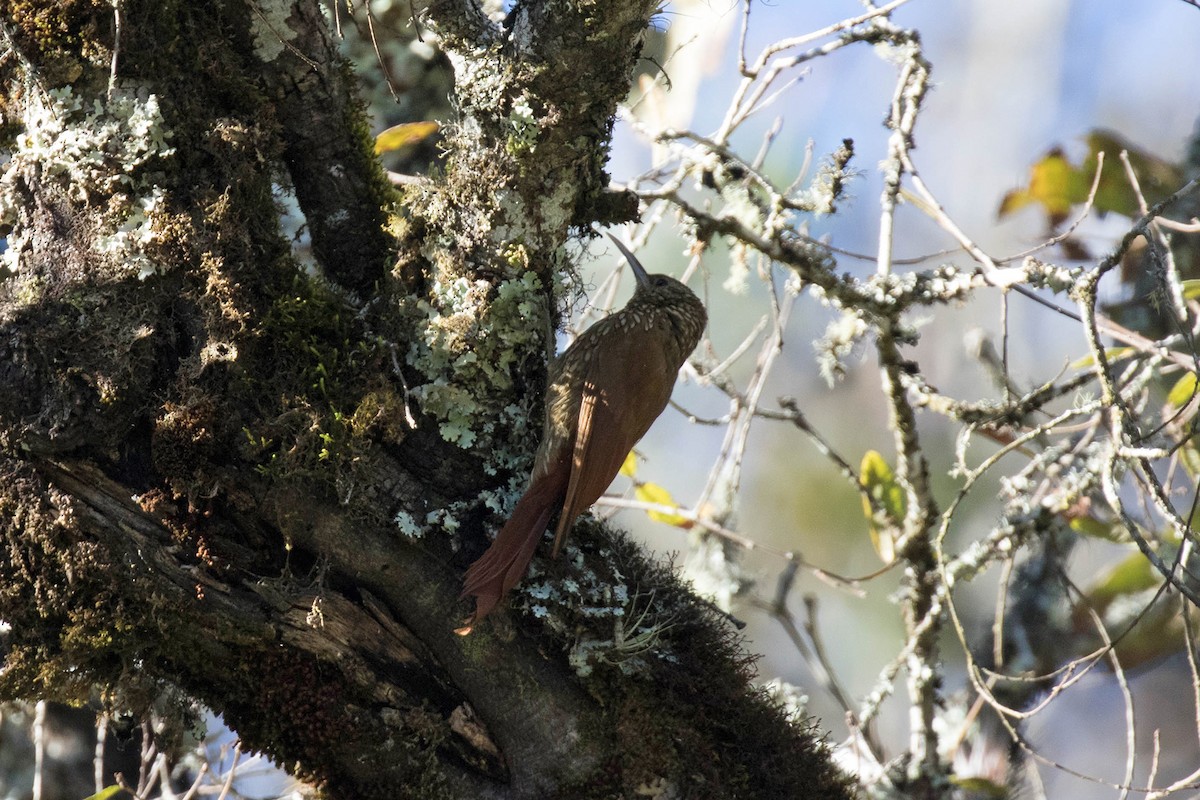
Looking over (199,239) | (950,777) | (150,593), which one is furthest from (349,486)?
(950,777)

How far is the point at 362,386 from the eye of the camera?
81.5 inches

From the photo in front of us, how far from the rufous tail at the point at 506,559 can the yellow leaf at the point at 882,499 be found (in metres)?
1.55

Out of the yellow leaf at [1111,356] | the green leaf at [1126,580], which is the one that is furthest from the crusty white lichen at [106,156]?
the green leaf at [1126,580]

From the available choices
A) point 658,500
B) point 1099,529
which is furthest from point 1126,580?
point 658,500

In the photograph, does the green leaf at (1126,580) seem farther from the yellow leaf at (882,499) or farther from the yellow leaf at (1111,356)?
the yellow leaf at (882,499)

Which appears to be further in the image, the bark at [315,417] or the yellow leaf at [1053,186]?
the yellow leaf at [1053,186]

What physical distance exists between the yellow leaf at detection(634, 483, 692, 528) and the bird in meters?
0.72

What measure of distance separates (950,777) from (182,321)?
2.59m

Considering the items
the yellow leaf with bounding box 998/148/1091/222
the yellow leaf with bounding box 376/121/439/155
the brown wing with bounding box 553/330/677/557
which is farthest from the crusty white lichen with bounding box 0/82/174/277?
the yellow leaf with bounding box 998/148/1091/222

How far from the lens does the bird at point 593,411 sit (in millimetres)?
2025

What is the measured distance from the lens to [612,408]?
8.26 ft

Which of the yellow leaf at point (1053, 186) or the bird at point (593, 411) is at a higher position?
the yellow leaf at point (1053, 186)

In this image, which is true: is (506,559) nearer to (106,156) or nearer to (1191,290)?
(106,156)

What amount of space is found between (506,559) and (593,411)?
56 centimetres
